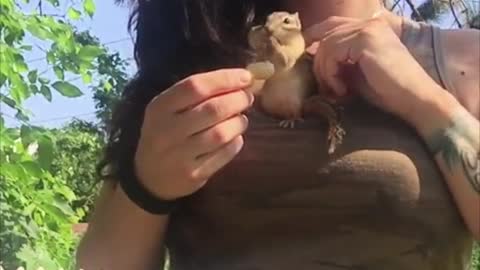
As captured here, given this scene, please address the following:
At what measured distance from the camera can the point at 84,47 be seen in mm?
1183

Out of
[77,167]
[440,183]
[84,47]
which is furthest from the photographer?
[77,167]

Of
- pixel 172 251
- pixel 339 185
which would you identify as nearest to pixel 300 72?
pixel 339 185

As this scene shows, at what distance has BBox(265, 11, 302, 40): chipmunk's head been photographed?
88 centimetres

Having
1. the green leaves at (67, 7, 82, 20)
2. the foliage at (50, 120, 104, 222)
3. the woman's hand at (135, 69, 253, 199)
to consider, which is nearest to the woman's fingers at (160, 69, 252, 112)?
the woman's hand at (135, 69, 253, 199)

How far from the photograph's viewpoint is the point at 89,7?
1262 millimetres

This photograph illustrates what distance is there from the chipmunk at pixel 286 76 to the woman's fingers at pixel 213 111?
0.09 feet

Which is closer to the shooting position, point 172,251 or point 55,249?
point 172,251

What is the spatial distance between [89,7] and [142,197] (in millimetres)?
376

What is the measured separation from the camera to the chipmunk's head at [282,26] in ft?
2.90

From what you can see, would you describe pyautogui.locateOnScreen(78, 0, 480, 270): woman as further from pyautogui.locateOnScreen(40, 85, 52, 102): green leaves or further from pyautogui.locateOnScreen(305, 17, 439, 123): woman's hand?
pyautogui.locateOnScreen(40, 85, 52, 102): green leaves

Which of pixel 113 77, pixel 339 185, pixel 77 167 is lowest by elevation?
pixel 77 167

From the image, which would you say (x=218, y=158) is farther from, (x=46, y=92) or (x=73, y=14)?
(x=73, y=14)

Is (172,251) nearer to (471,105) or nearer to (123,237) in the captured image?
(123,237)

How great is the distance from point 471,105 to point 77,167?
1.87 feet
